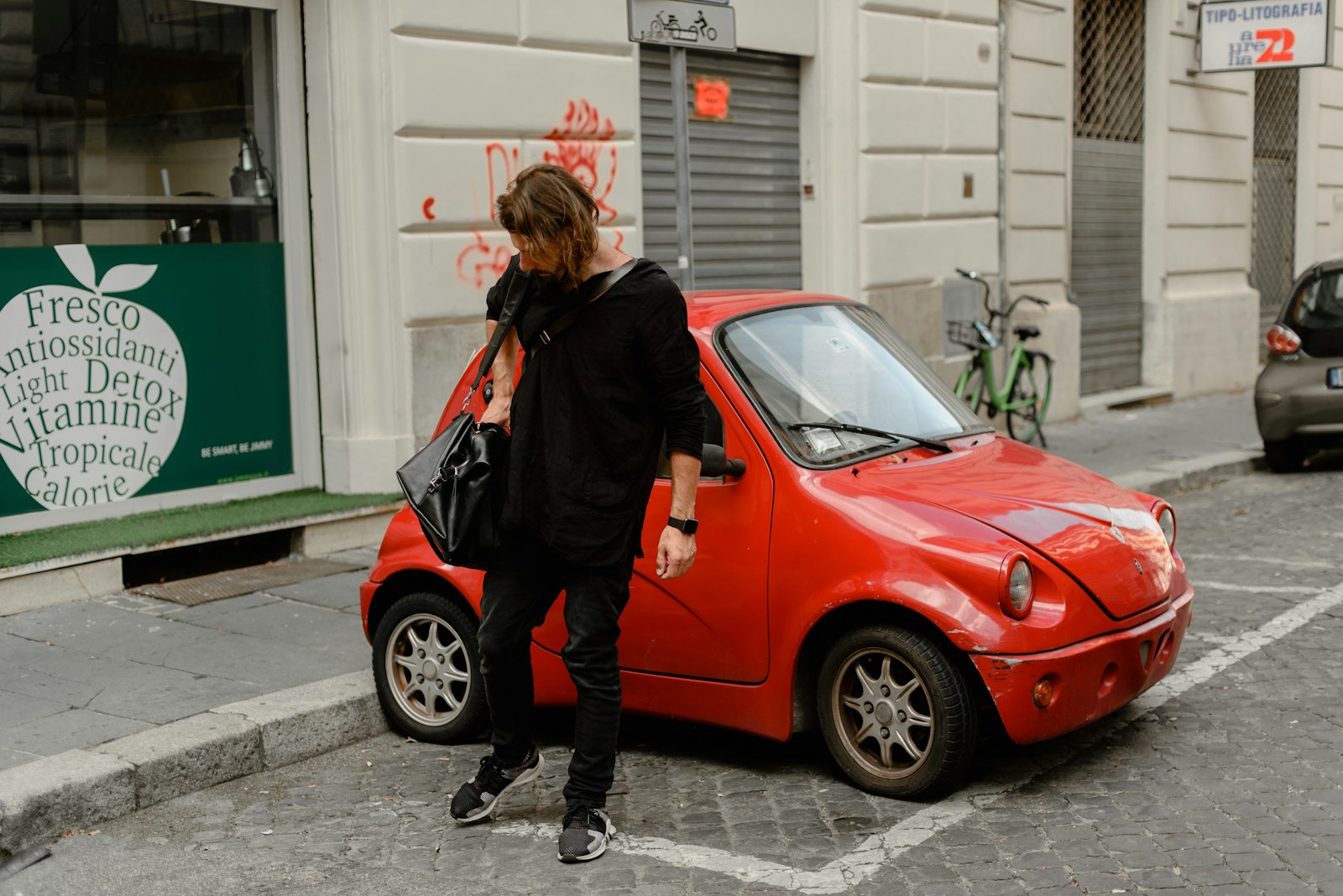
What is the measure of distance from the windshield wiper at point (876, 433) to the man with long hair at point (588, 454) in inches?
28.1

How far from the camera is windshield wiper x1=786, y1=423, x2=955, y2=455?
4.91 meters

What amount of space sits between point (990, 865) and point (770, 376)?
169 cm

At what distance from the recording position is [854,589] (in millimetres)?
4496

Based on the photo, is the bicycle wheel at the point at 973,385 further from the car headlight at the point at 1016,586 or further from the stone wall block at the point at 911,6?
the car headlight at the point at 1016,586

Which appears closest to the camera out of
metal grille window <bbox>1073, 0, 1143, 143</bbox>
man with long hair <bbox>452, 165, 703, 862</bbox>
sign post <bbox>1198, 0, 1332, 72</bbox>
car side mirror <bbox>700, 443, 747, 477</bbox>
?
man with long hair <bbox>452, 165, 703, 862</bbox>

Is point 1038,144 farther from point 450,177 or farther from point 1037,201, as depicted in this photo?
point 450,177

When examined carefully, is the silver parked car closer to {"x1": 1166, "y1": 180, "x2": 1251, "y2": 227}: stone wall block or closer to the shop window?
{"x1": 1166, "y1": 180, "x2": 1251, "y2": 227}: stone wall block

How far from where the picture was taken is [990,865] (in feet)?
13.3

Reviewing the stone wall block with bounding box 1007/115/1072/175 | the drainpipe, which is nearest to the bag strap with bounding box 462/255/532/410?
the drainpipe

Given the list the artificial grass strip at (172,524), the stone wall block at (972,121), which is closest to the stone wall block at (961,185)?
the stone wall block at (972,121)

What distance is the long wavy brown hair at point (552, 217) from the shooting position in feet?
13.2

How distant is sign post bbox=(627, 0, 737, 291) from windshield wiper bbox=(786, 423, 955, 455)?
2.29m

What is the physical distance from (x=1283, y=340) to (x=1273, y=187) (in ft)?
32.7

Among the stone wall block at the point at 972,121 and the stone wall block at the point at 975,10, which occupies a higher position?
the stone wall block at the point at 975,10
